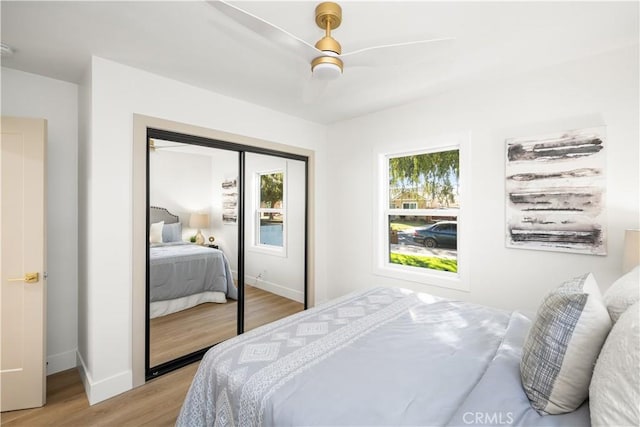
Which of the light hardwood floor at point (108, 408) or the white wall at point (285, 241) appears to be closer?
the light hardwood floor at point (108, 408)

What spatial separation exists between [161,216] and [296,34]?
1.85 m

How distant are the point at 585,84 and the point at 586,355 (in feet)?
7.26

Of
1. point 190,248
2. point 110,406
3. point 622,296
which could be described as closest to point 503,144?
point 622,296

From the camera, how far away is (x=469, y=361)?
138cm

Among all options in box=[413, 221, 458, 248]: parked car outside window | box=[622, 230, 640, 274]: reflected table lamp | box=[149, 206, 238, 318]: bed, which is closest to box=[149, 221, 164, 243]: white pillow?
box=[149, 206, 238, 318]: bed

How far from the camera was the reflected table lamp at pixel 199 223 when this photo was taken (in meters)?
2.88

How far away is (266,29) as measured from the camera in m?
1.35

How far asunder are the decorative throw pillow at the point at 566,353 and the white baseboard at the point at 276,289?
2615 millimetres

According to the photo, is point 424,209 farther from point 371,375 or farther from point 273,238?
point 371,375

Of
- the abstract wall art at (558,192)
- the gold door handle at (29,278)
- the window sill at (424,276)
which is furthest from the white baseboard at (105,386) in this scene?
the abstract wall art at (558,192)

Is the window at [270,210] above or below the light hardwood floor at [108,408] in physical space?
above

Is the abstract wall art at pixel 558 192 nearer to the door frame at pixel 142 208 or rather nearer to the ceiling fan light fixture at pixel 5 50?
the door frame at pixel 142 208

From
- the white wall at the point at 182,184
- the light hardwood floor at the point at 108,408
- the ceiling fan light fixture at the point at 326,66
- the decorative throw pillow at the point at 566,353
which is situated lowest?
the light hardwood floor at the point at 108,408

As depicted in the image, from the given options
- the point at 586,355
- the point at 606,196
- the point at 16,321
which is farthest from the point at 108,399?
the point at 606,196
